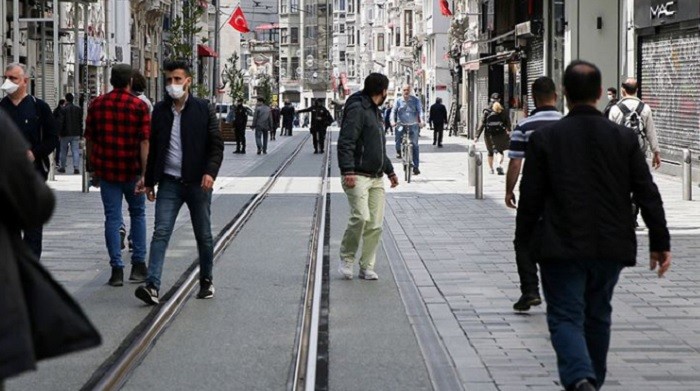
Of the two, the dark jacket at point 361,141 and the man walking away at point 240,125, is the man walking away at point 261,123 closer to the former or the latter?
the man walking away at point 240,125

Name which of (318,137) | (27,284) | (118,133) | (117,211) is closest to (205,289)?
(117,211)

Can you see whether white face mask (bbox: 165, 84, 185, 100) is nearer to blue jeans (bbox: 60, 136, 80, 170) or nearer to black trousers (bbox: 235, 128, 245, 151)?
blue jeans (bbox: 60, 136, 80, 170)

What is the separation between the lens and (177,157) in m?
11.2

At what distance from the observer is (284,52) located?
541 ft

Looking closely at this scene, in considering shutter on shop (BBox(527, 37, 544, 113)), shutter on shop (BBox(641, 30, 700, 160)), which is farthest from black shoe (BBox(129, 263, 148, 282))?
shutter on shop (BBox(527, 37, 544, 113))

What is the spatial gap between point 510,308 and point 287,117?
63003 millimetres

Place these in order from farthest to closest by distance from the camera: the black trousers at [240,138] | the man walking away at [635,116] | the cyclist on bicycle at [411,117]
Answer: the black trousers at [240,138]
the cyclist on bicycle at [411,117]
the man walking away at [635,116]

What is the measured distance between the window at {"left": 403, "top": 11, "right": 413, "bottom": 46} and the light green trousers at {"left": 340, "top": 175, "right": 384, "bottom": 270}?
9816cm

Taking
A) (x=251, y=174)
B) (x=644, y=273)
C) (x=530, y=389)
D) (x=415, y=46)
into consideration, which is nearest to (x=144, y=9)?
(x=251, y=174)

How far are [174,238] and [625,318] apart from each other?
776 cm

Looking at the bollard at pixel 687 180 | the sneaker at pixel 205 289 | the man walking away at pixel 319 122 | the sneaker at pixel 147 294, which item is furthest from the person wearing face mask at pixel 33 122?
the man walking away at pixel 319 122

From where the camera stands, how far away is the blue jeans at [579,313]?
259 inches

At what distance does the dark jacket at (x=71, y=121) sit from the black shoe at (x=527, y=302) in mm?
21168

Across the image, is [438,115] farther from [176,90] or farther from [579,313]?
[579,313]
